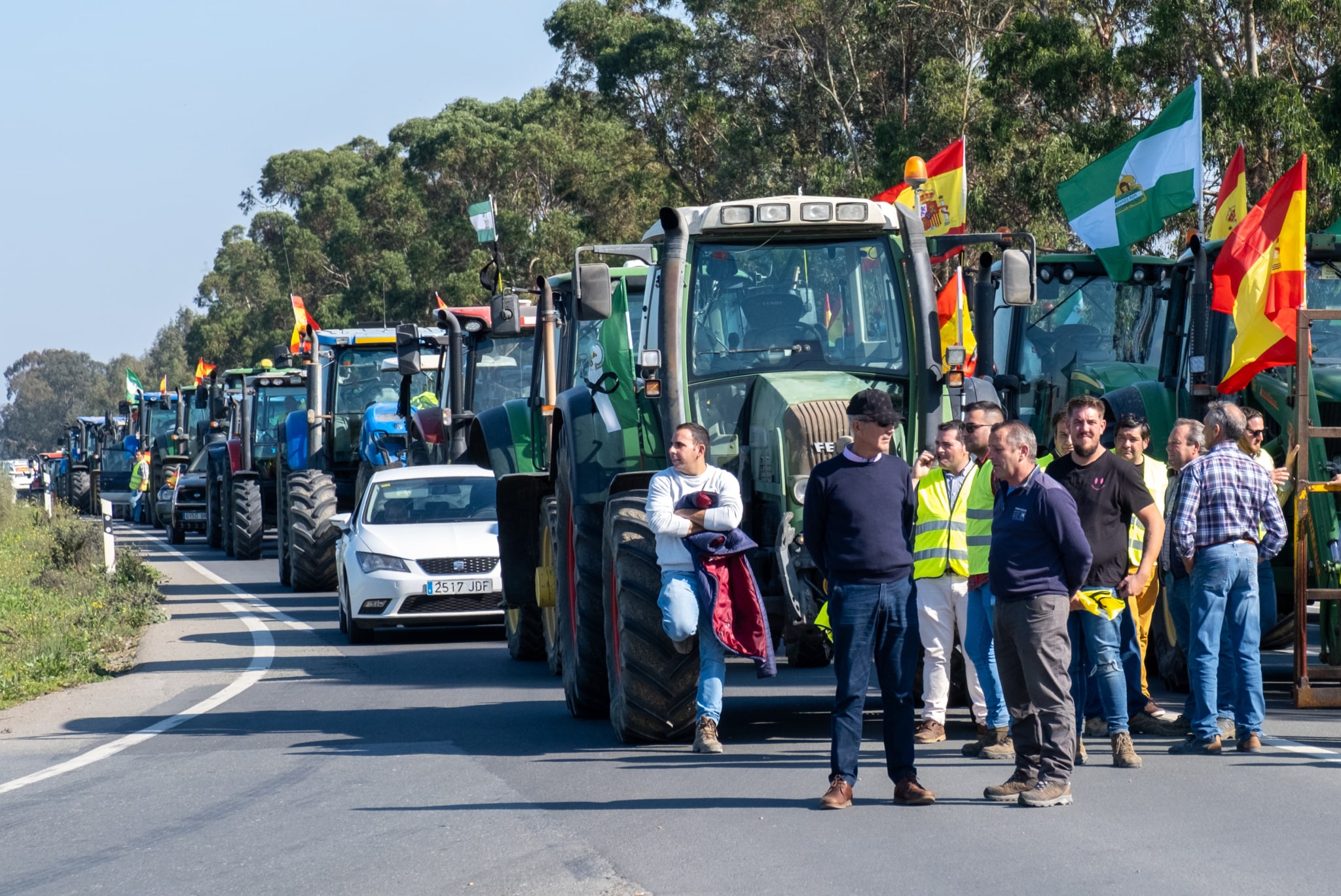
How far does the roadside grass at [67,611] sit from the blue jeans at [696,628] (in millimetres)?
6241

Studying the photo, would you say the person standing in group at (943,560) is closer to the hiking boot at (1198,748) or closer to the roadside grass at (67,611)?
the hiking boot at (1198,748)

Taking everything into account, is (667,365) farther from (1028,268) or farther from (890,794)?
(890,794)

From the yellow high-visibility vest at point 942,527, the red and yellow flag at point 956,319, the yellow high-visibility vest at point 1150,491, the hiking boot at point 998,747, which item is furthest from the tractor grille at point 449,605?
the hiking boot at point 998,747

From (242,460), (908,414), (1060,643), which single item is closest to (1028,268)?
(908,414)

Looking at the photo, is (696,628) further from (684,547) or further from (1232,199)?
(1232,199)

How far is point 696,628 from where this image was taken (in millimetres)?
9500

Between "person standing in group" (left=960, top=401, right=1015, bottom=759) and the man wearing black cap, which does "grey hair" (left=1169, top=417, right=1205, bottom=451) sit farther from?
the man wearing black cap

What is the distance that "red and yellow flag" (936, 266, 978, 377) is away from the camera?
422 inches

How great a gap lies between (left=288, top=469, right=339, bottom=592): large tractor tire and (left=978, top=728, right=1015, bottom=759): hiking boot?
14.0 metres

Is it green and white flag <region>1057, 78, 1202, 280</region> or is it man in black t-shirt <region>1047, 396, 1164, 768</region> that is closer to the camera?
man in black t-shirt <region>1047, 396, 1164, 768</region>

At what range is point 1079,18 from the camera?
32.7 metres

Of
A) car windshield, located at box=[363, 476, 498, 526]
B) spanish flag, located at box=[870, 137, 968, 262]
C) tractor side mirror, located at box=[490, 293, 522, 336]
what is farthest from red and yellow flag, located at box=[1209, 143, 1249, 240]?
car windshield, located at box=[363, 476, 498, 526]

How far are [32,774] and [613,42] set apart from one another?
43.4 m

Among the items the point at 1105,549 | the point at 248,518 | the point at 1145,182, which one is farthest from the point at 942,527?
the point at 248,518
